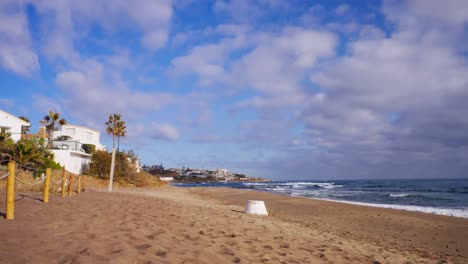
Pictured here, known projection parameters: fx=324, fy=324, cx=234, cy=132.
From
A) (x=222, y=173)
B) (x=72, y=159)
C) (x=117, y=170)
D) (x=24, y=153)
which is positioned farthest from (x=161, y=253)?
(x=222, y=173)

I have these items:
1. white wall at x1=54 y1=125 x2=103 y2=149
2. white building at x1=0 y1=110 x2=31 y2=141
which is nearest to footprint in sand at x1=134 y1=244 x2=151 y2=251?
white building at x1=0 y1=110 x2=31 y2=141

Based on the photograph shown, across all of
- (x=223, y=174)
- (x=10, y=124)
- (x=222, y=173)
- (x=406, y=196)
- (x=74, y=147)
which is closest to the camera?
(x=10, y=124)

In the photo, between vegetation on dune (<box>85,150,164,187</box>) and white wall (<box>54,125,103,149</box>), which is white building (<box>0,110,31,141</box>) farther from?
white wall (<box>54,125,103,149</box>)

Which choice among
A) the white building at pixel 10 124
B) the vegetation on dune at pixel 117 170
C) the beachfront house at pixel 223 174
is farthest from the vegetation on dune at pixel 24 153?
the beachfront house at pixel 223 174

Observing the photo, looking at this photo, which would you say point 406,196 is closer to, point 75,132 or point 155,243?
point 155,243

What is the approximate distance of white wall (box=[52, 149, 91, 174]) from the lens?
29.4m

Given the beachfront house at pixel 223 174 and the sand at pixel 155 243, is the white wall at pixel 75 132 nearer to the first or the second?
the sand at pixel 155 243

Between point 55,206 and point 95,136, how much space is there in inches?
1438

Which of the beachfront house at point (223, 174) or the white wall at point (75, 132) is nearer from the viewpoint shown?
the white wall at point (75, 132)

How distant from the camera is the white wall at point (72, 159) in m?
29.4

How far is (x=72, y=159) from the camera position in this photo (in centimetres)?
3077

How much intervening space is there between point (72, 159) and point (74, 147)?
3.80ft

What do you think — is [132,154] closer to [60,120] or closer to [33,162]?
[60,120]

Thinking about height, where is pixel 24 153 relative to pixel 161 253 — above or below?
above
